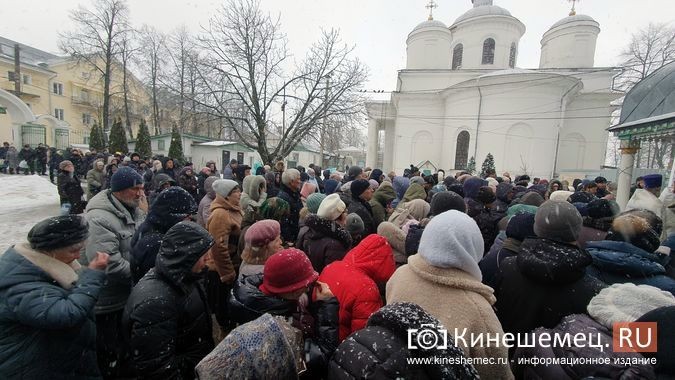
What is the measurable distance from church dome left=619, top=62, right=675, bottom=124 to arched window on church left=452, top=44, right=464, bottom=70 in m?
24.1

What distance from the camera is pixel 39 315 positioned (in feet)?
5.09

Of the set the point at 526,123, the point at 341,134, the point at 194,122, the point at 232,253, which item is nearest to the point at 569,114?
the point at 526,123

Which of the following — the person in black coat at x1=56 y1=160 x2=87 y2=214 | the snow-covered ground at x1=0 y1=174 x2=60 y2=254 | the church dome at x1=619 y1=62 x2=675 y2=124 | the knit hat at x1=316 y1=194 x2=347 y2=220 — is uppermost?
the church dome at x1=619 y1=62 x2=675 y2=124

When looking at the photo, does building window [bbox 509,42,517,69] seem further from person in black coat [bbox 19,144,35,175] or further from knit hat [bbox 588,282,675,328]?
person in black coat [bbox 19,144,35,175]

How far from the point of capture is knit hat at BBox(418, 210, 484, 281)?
5.16 feet

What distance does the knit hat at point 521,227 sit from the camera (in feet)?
8.24

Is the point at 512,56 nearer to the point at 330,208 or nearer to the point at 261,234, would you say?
the point at 330,208

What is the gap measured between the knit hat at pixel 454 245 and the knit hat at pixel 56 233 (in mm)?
1971

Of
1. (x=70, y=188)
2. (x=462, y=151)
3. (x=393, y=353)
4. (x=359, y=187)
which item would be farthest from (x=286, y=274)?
(x=462, y=151)

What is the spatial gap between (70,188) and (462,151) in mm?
24156

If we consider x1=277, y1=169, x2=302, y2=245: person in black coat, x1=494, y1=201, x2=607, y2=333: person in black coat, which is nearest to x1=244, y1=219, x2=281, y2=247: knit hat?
x1=494, y1=201, x2=607, y2=333: person in black coat

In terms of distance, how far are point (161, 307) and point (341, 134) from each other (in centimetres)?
1790

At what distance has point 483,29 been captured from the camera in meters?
27.8

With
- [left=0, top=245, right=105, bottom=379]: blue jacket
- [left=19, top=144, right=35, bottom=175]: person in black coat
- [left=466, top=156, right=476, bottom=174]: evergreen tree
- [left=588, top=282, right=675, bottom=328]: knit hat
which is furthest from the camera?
[left=466, top=156, right=476, bottom=174]: evergreen tree
